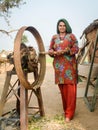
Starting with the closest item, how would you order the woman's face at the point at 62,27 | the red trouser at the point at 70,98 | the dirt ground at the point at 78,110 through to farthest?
the dirt ground at the point at 78,110
the woman's face at the point at 62,27
the red trouser at the point at 70,98

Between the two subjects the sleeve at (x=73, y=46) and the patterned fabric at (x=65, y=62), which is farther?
the patterned fabric at (x=65, y=62)

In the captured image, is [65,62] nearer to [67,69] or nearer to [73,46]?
[67,69]

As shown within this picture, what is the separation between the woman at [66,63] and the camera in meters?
6.64

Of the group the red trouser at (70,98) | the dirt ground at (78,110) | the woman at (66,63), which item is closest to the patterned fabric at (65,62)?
the woman at (66,63)

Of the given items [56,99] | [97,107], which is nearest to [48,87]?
[56,99]

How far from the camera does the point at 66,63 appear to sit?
669 cm

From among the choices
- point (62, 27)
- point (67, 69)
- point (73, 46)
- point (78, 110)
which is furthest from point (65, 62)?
point (78, 110)

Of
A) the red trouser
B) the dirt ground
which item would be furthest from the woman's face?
the dirt ground

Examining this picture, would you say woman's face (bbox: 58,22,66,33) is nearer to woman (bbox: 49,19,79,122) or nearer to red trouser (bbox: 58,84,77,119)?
woman (bbox: 49,19,79,122)

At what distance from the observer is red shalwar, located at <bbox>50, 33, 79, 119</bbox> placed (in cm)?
665

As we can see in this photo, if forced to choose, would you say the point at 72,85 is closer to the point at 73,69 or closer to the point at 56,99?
the point at 73,69

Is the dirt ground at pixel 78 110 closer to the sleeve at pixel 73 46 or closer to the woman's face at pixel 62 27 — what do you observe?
the sleeve at pixel 73 46

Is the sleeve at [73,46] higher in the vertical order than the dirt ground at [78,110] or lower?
higher

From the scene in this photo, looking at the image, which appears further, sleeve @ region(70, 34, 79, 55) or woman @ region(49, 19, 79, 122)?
woman @ region(49, 19, 79, 122)
